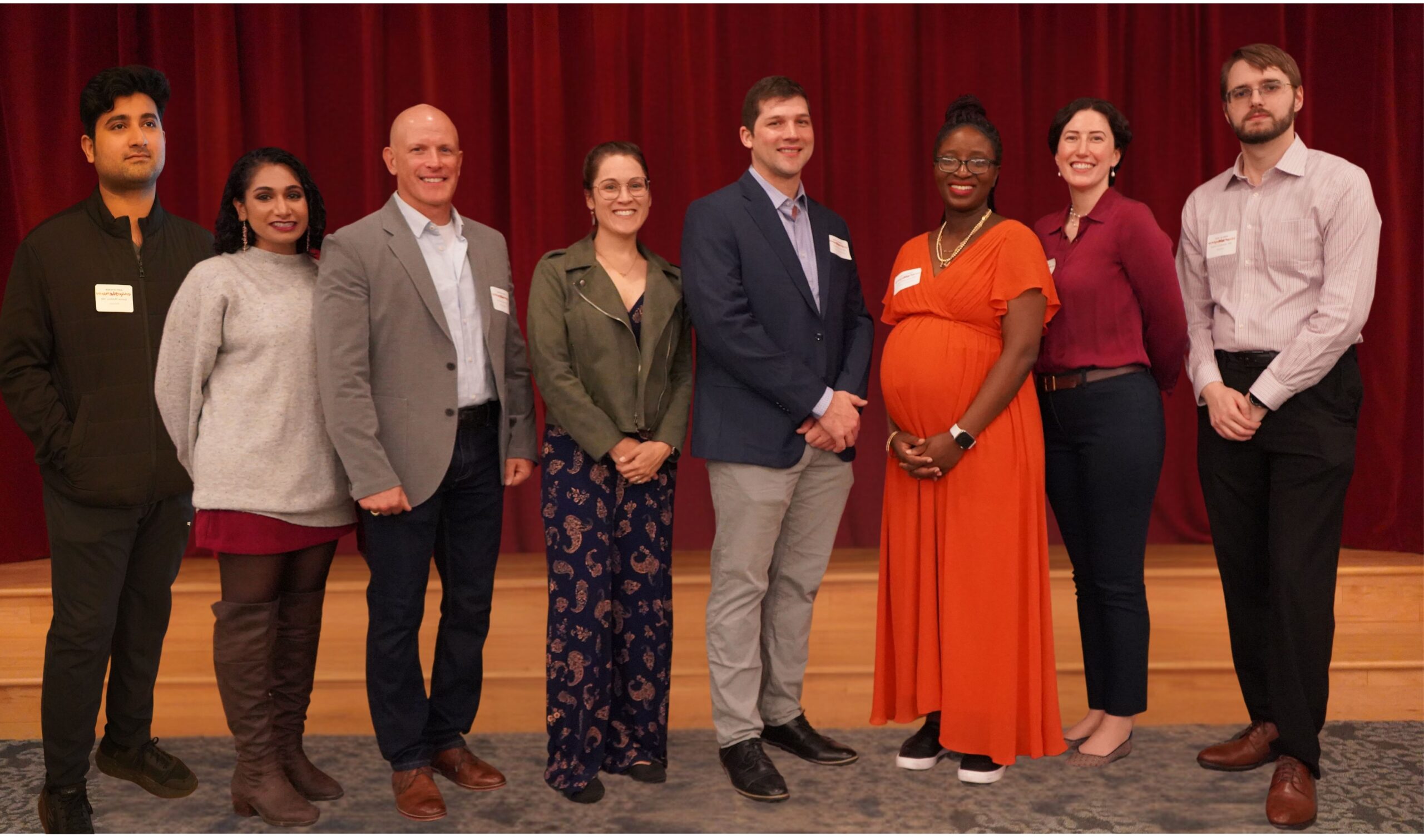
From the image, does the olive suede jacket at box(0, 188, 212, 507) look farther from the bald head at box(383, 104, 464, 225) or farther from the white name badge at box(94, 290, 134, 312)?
the bald head at box(383, 104, 464, 225)

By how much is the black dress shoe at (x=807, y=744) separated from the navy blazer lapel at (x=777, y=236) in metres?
1.13

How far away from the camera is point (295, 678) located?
249 centimetres

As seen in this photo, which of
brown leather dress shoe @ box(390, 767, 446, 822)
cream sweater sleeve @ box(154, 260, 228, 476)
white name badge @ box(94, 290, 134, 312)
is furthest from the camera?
white name badge @ box(94, 290, 134, 312)

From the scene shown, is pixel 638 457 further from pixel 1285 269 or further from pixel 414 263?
pixel 1285 269

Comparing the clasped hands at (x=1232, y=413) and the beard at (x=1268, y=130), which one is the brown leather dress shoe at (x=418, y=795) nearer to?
the clasped hands at (x=1232, y=413)

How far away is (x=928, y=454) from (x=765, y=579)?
53cm

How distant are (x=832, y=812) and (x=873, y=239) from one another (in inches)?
91.4

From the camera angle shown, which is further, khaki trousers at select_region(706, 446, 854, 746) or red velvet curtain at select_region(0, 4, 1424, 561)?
red velvet curtain at select_region(0, 4, 1424, 561)

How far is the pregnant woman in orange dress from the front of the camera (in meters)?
2.45

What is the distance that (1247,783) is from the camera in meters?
2.60

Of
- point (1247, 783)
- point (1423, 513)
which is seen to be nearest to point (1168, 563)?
point (1247, 783)

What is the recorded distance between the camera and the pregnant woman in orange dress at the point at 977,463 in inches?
96.5

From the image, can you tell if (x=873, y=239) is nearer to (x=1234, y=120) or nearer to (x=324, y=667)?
(x=1234, y=120)

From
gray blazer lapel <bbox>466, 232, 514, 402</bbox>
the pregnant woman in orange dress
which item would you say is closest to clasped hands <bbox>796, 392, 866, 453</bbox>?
the pregnant woman in orange dress
